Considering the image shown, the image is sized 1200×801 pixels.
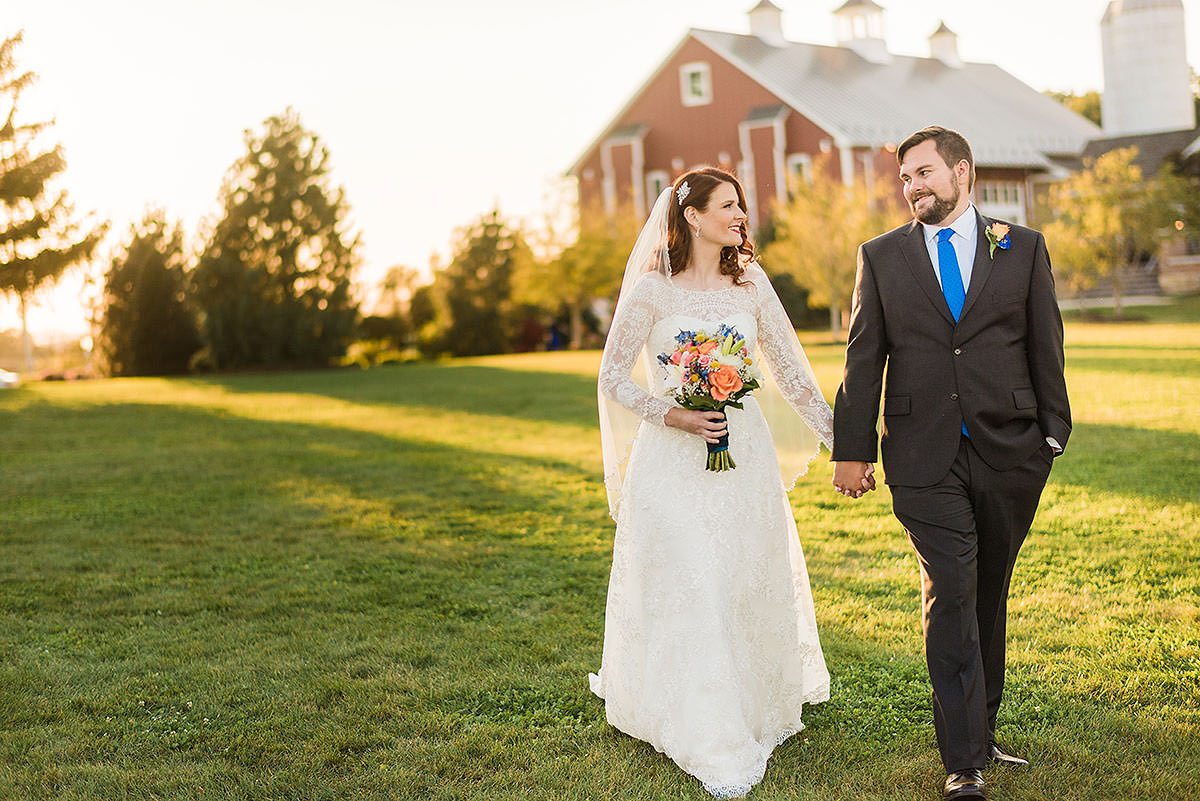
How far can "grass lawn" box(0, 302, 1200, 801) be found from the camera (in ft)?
15.5

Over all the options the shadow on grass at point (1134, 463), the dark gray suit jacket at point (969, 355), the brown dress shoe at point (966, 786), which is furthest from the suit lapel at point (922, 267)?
the shadow on grass at point (1134, 463)

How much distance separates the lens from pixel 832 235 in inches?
1276

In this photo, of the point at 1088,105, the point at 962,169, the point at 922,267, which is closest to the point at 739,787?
the point at 922,267

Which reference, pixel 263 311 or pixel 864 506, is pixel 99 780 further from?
pixel 263 311

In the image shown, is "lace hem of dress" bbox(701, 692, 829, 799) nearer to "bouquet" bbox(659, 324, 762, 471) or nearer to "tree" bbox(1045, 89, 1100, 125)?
"bouquet" bbox(659, 324, 762, 471)

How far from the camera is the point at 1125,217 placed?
34750 mm

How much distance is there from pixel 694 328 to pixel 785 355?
46 cm

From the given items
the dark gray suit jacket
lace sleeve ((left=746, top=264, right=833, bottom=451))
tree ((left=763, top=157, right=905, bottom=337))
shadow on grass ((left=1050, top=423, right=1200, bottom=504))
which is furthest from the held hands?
tree ((left=763, top=157, right=905, bottom=337))

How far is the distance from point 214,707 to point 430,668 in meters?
1.12

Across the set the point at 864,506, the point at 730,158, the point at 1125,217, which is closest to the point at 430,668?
the point at 864,506

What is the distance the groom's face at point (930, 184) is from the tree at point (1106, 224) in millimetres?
32706

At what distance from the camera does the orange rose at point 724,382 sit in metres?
4.68

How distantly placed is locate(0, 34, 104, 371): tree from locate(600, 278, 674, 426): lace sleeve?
2717 cm

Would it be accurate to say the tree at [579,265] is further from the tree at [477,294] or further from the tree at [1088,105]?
the tree at [1088,105]
